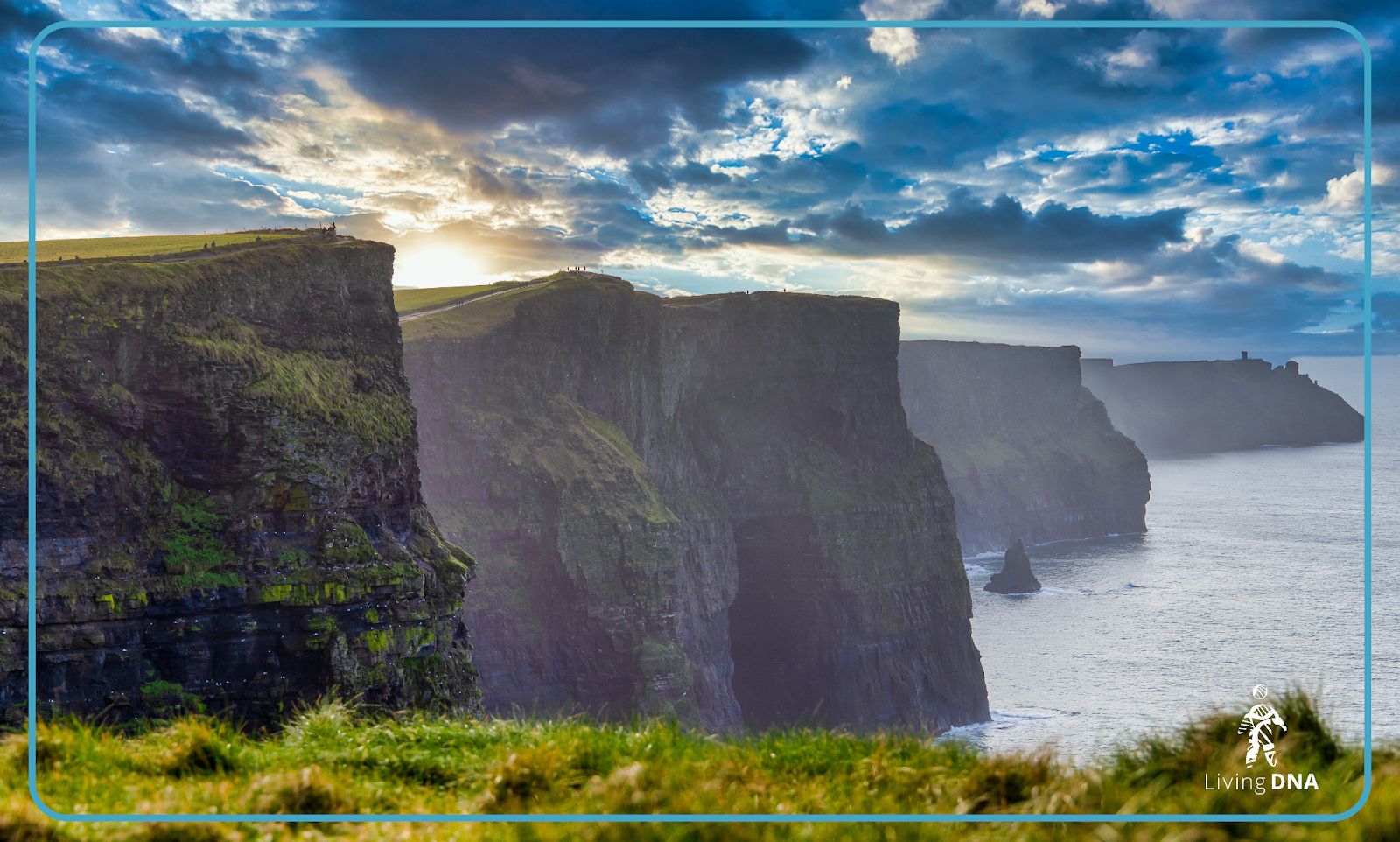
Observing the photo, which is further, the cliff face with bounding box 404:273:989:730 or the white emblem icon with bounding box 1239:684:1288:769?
the cliff face with bounding box 404:273:989:730

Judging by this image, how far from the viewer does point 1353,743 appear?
632 cm

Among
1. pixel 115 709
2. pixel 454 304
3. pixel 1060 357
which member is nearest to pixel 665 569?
pixel 454 304

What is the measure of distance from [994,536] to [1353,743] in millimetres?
131634

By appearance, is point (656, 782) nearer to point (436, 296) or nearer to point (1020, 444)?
point (436, 296)

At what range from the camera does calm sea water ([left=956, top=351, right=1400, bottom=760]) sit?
11.2 m

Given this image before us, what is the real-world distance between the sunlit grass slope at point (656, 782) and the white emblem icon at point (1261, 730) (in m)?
0.07

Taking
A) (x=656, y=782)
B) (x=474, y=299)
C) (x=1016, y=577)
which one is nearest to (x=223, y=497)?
(x=656, y=782)

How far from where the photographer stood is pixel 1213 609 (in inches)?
1640

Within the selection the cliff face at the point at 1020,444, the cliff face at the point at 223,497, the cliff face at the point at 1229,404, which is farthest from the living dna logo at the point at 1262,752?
the cliff face at the point at 1020,444

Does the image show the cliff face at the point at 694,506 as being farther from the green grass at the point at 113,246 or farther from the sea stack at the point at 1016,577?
the sea stack at the point at 1016,577

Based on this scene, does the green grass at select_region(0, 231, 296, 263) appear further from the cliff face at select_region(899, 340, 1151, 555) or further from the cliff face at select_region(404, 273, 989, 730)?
the cliff face at select_region(899, 340, 1151, 555)

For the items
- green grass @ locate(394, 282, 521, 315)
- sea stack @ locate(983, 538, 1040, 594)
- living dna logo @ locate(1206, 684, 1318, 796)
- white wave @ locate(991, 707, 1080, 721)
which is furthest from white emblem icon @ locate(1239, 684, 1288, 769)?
sea stack @ locate(983, 538, 1040, 594)

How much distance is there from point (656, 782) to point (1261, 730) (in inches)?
157

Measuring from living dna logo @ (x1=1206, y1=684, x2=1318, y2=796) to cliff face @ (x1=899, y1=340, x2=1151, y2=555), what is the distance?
92.5 metres
